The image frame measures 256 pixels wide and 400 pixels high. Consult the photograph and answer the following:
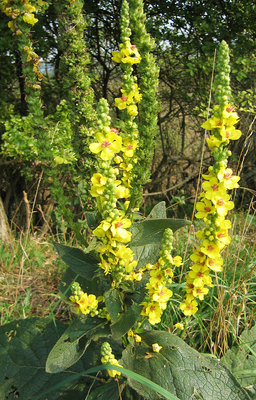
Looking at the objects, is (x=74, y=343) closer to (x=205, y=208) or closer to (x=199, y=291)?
(x=199, y=291)

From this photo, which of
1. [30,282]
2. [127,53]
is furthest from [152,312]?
[30,282]

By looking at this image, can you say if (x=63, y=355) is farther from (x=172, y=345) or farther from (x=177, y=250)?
(x=177, y=250)

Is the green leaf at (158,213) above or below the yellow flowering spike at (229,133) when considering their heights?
below

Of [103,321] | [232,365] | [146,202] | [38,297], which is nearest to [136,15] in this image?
[103,321]

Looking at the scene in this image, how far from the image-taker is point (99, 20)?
16.0 feet

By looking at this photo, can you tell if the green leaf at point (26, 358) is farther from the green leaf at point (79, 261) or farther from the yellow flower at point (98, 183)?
the yellow flower at point (98, 183)

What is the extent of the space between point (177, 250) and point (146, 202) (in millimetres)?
2698

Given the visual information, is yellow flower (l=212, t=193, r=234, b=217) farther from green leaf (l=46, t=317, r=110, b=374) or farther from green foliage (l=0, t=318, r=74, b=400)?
green foliage (l=0, t=318, r=74, b=400)

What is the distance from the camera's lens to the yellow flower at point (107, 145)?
1.26 m

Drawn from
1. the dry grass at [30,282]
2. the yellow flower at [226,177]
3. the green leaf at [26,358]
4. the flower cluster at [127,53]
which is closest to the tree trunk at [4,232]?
the dry grass at [30,282]

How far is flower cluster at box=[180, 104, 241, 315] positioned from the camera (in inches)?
48.5

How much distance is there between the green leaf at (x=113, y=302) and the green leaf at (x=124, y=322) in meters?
0.03

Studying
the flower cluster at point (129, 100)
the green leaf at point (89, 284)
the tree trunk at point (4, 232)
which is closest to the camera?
the flower cluster at point (129, 100)

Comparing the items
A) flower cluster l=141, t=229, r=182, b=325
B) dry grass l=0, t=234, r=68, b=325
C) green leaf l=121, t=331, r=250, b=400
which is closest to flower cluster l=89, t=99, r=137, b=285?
flower cluster l=141, t=229, r=182, b=325
